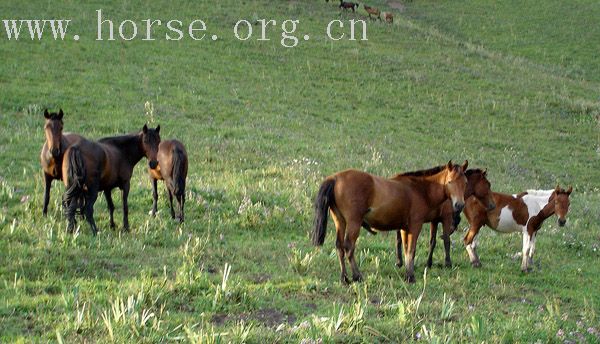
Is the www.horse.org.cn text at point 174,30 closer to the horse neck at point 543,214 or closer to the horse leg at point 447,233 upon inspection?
the horse leg at point 447,233

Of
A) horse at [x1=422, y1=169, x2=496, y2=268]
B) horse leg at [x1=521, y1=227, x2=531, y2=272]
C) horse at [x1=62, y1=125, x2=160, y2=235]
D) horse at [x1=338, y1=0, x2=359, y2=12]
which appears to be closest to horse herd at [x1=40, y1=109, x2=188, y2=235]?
horse at [x1=62, y1=125, x2=160, y2=235]

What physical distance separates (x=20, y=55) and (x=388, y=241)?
21.9 m

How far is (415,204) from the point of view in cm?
934

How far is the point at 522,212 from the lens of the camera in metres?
11.1

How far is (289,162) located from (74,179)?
8105 mm

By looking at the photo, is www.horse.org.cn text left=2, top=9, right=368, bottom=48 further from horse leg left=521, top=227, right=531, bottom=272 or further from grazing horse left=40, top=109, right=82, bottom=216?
horse leg left=521, top=227, right=531, bottom=272

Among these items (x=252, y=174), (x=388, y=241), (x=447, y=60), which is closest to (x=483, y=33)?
(x=447, y=60)

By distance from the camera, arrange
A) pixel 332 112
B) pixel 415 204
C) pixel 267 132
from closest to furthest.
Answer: pixel 415 204, pixel 267 132, pixel 332 112

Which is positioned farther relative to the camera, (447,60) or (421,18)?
(421,18)

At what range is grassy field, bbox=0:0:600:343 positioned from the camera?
7.20 metres

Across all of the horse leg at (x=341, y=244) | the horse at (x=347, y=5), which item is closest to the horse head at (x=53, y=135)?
the horse leg at (x=341, y=244)

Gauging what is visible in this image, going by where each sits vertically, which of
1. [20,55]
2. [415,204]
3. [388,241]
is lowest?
[388,241]

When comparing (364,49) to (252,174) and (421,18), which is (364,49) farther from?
(252,174)

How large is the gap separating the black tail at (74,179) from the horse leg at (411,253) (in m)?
4.55
